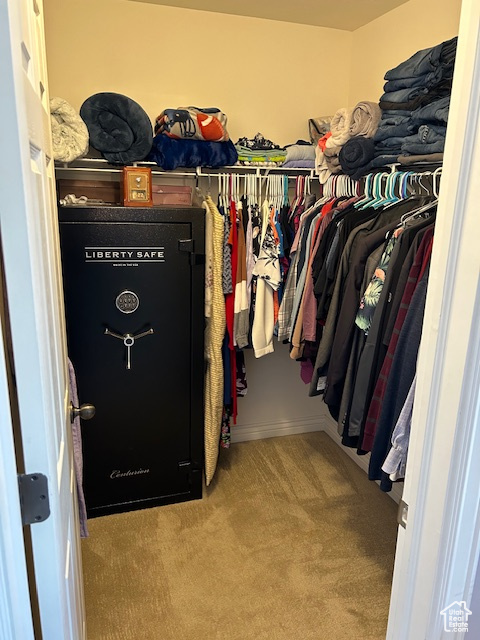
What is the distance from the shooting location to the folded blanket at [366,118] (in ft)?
7.20

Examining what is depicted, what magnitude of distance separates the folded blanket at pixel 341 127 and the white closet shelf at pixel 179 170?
347 mm

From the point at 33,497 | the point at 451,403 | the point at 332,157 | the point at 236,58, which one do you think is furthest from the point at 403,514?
the point at 236,58

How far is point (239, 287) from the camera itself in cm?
250

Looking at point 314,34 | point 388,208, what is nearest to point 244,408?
point 388,208

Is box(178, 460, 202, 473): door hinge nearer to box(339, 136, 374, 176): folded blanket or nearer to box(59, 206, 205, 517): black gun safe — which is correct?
box(59, 206, 205, 517): black gun safe

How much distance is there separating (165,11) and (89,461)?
7.66 ft

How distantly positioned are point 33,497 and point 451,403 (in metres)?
0.72

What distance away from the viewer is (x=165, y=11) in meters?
2.49

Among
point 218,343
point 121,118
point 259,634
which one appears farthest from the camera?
point 218,343

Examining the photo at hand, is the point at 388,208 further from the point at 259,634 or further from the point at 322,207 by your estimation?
the point at 259,634

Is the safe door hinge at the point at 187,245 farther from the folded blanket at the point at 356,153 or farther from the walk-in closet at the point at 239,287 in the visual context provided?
the folded blanket at the point at 356,153

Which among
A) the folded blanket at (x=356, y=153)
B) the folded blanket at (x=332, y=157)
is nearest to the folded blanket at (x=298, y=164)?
the folded blanket at (x=332, y=157)

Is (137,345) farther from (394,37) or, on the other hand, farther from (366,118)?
(394,37)

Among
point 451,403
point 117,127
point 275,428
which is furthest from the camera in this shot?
point 275,428
